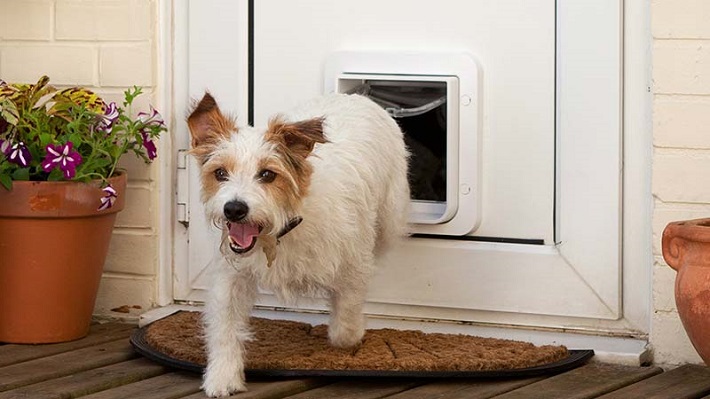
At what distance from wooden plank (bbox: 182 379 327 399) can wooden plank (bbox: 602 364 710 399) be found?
74cm

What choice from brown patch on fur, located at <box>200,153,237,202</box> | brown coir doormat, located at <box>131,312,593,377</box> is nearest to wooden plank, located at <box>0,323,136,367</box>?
brown coir doormat, located at <box>131,312,593,377</box>

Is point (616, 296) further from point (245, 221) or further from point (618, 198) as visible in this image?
point (245, 221)

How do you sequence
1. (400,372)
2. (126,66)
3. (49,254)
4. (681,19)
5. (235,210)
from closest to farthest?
(235,210)
(400,372)
(681,19)
(49,254)
(126,66)

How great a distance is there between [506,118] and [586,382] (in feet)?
2.82

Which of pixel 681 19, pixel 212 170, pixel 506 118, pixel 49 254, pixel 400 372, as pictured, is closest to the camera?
pixel 212 170

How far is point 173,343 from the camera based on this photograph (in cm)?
348

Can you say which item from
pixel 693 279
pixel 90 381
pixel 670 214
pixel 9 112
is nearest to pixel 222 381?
pixel 90 381

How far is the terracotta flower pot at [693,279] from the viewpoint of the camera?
3.03 m

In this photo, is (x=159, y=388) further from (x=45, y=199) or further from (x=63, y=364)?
(x=45, y=199)

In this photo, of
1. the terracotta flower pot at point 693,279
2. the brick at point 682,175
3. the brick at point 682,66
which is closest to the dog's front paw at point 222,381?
the terracotta flower pot at point 693,279

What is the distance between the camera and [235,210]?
286cm

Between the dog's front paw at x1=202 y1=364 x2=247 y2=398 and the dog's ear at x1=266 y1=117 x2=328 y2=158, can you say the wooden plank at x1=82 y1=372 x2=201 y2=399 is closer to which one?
the dog's front paw at x1=202 y1=364 x2=247 y2=398

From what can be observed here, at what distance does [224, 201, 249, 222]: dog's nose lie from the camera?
9.36 feet

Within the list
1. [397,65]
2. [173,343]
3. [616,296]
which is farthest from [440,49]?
[173,343]
